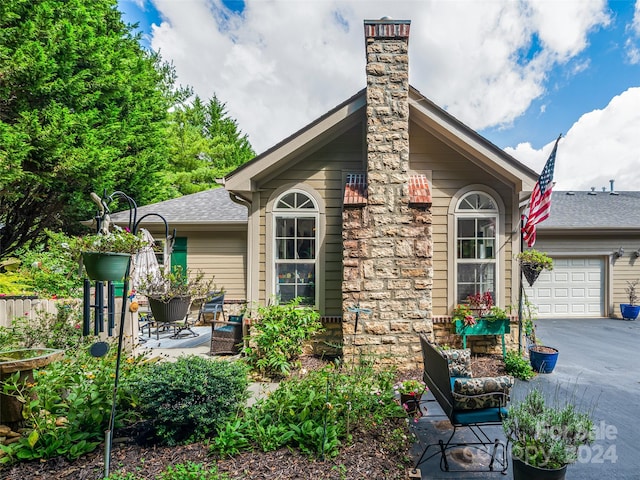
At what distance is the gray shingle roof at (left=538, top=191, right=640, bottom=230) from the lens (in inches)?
378

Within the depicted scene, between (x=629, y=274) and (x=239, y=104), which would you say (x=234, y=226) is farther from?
(x=239, y=104)

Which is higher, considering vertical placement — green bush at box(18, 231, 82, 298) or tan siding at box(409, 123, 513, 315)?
tan siding at box(409, 123, 513, 315)

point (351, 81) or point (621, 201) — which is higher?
point (351, 81)

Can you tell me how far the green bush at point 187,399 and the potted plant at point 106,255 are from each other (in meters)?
1.06

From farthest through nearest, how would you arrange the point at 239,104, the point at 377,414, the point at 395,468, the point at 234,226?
the point at 239,104
the point at 234,226
the point at 377,414
the point at 395,468

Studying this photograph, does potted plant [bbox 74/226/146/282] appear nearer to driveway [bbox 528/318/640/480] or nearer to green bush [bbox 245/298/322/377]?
green bush [bbox 245/298/322/377]

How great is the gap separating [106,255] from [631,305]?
1298cm

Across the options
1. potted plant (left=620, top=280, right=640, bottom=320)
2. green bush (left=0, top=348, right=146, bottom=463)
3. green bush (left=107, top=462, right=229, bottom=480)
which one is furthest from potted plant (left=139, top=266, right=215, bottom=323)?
potted plant (left=620, top=280, right=640, bottom=320)

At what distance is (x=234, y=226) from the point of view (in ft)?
30.2

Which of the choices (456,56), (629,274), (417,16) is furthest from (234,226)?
(629,274)

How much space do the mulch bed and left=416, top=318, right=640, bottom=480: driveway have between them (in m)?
0.45

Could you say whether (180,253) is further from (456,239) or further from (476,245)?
(476,245)

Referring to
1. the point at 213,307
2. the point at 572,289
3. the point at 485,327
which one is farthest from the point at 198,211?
the point at 572,289

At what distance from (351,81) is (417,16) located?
4329 mm
